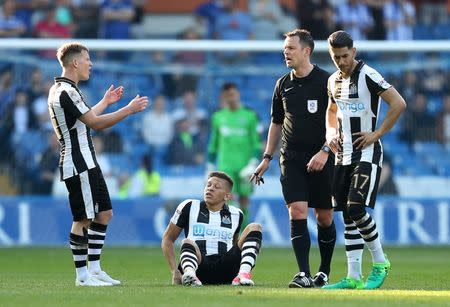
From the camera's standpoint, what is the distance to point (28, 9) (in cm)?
2330

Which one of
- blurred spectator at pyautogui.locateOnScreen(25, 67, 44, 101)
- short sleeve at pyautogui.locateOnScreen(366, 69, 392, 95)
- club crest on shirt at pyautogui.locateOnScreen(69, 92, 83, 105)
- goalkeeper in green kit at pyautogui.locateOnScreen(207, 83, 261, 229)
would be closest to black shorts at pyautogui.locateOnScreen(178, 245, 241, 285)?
club crest on shirt at pyautogui.locateOnScreen(69, 92, 83, 105)

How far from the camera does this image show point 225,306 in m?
8.56

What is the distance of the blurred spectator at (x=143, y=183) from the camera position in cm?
1927

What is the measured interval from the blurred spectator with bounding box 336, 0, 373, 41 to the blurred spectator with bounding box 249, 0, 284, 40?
1.16 metres

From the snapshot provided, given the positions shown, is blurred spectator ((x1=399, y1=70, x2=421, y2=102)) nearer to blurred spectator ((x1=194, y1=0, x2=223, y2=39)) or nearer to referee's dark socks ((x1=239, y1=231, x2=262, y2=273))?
blurred spectator ((x1=194, y1=0, x2=223, y2=39))

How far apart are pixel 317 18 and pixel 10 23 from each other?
18.3ft

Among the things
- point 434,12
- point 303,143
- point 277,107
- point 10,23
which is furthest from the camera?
point 434,12

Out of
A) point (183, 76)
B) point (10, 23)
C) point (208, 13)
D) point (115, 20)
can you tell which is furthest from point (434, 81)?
point (10, 23)

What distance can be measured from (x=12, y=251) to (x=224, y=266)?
283 inches

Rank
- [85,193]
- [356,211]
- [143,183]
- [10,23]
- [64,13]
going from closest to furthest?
1. [356,211]
2. [85,193]
3. [143,183]
4. [10,23]
5. [64,13]

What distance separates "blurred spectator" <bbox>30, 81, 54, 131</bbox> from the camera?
754 inches

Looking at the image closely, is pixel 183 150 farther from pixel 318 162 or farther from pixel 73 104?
pixel 73 104

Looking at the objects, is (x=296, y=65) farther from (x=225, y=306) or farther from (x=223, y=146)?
(x=223, y=146)

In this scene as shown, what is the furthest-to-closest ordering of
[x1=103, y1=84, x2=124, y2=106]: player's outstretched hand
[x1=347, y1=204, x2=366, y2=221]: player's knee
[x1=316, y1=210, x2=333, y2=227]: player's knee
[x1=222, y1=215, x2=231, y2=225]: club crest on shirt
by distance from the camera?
1. [x1=316, y1=210, x2=333, y2=227]: player's knee
2. [x1=222, y1=215, x2=231, y2=225]: club crest on shirt
3. [x1=103, y1=84, x2=124, y2=106]: player's outstretched hand
4. [x1=347, y1=204, x2=366, y2=221]: player's knee
